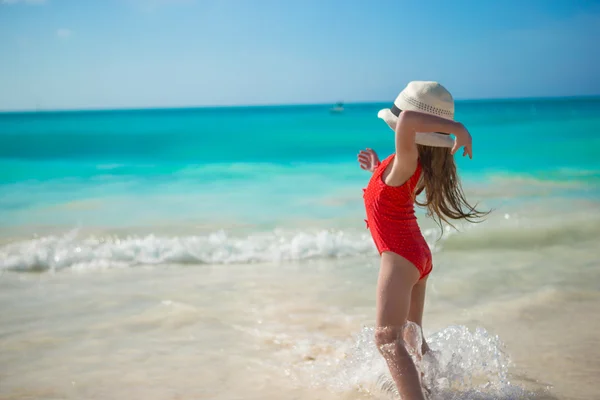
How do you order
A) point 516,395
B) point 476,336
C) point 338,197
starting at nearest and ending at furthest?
Result: point 516,395, point 476,336, point 338,197

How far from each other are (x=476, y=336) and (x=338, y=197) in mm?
7023

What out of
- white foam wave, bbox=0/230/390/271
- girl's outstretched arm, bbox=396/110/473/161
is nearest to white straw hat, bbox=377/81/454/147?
girl's outstretched arm, bbox=396/110/473/161

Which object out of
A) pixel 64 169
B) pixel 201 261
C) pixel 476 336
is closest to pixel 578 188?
pixel 201 261

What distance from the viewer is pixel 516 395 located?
2877mm

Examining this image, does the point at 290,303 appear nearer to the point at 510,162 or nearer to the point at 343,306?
the point at 343,306

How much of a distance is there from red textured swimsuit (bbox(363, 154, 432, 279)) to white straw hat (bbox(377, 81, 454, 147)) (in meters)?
0.17

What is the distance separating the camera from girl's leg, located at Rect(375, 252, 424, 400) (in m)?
2.38

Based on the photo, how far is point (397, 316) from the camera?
2.40 meters

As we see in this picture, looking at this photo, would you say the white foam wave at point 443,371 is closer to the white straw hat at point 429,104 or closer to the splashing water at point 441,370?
the splashing water at point 441,370

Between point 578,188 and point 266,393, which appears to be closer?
point 266,393

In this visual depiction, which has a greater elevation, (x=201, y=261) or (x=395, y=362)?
(x=395, y=362)

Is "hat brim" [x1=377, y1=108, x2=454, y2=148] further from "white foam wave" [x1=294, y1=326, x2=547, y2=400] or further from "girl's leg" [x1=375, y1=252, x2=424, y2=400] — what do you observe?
"white foam wave" [x1=294, y1=326, x2=547, y2=400]

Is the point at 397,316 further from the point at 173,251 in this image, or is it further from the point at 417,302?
the point at 173,251

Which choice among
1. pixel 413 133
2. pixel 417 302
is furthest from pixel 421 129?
pixel 417 302
